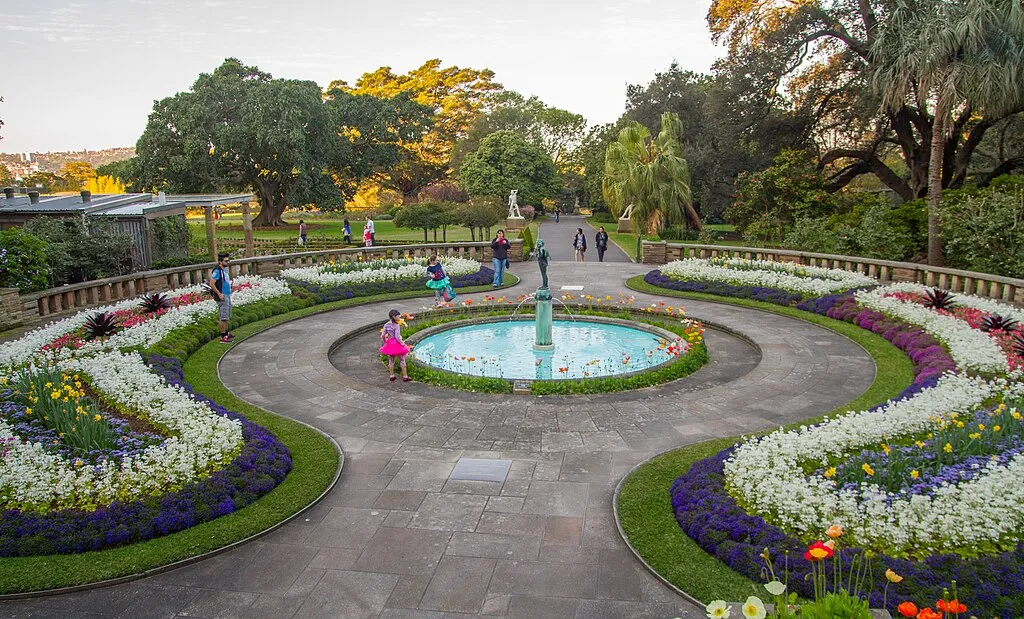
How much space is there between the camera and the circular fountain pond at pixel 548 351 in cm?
1248

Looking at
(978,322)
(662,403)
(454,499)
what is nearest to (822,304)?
(978,322)

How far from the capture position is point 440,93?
237 ft

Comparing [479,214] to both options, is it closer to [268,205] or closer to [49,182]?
[268,205]

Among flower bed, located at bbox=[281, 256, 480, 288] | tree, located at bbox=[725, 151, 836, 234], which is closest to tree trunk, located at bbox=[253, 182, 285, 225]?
flower bed, located at bbox=[281, 256, 480, 288]

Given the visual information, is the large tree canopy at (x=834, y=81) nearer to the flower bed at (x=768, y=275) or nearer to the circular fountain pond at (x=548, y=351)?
the flower bed at (x=768, y=275)

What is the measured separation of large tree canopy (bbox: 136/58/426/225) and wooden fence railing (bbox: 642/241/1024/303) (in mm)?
27024

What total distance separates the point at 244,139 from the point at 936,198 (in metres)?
38.1

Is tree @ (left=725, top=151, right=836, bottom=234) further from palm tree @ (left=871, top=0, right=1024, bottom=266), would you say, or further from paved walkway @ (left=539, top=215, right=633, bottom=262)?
palm tree @ (left=871, top=0, right=1024, bottom=266)

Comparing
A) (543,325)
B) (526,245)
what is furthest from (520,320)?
(526,245)

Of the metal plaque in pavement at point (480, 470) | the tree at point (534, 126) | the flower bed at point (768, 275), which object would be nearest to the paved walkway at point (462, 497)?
the metal plaque in pavement at point (480, 470)

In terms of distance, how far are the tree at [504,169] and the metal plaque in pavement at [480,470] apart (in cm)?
4849

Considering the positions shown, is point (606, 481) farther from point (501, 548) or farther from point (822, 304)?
point (822, 304)

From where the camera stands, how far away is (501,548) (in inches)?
243

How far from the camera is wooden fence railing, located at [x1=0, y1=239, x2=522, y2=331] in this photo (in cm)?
1484
